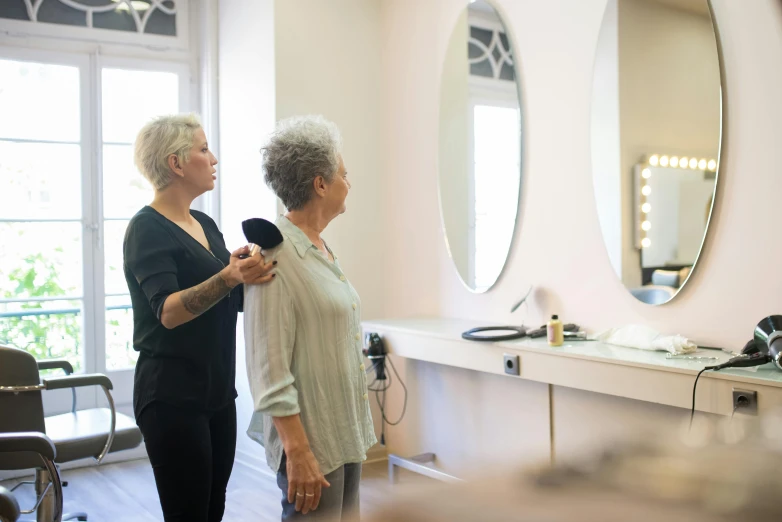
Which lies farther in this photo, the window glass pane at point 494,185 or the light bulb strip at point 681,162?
the window glass pane at point 494,185

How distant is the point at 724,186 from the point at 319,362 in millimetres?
1576

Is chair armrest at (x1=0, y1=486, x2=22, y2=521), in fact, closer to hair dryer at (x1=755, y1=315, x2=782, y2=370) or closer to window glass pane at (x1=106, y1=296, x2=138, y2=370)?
hair dryer at (x1=755, y1=315, x2=782, y2=370)

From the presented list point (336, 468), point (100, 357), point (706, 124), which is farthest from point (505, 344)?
A: point (100, 357)

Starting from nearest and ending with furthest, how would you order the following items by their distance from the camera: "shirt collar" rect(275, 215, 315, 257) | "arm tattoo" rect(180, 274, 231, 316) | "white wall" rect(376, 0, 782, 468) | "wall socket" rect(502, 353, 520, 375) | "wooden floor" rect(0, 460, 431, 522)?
"shirt collar" rect(275, 215, 315, 257) → "arm tattoo" rect(180, 274, 231, 316) → "white wall" rect(376, 0, 782, 468) → "wall socket" rect(502, 353, 520, 375) → "wooden floor" rect(0, 460, 431, 522)

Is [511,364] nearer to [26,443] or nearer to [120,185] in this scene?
[26,443]

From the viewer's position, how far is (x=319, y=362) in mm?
1578

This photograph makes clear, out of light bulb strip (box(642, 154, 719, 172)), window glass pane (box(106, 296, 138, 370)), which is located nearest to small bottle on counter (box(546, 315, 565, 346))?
light bulb strip (box(642, 154, 719, 172))

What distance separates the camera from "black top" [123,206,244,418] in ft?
6.01

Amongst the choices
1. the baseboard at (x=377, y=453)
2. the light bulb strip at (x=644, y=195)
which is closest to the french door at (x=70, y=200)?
the baseboard at (x=377, y=453)

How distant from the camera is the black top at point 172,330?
1833mm

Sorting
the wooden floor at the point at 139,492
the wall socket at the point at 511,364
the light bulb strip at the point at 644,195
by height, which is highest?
the light bulb strip at the point at 644,195

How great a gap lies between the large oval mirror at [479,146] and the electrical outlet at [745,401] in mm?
1410

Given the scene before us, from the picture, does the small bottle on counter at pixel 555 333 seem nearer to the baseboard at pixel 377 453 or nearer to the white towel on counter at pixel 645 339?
the white towel on counter at pixel 645 339

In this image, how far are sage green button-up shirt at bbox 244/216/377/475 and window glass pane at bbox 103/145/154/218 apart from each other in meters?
2.80
